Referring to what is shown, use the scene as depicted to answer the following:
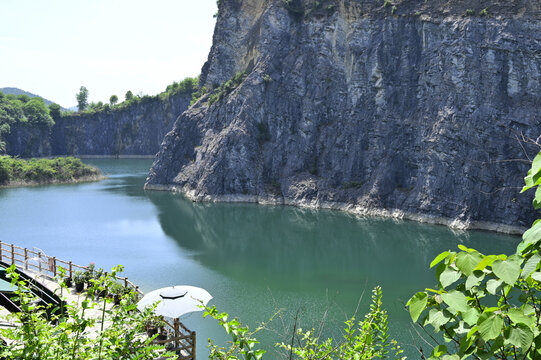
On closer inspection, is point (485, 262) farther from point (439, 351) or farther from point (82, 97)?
point (82, 97)

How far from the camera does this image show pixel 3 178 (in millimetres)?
75625

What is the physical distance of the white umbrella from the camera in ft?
45.0

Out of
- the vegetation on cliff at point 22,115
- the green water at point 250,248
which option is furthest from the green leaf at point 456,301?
the vegetation on cliff at point 22,115

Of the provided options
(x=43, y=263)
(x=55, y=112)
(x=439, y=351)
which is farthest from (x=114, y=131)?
(x=439, y=351)

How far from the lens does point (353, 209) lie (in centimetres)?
5616

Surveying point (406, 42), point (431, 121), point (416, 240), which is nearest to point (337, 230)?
point (416, 240)

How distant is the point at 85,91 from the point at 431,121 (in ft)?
489

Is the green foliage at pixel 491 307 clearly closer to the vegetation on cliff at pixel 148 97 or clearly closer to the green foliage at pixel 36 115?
the vegetation on cliff at pixel 148 97

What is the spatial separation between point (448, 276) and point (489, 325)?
0.43 m

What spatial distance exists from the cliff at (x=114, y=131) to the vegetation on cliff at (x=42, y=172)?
51.3m

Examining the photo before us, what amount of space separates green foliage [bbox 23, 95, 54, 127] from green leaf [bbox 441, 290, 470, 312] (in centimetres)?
14610

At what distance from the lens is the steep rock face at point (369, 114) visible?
151ft

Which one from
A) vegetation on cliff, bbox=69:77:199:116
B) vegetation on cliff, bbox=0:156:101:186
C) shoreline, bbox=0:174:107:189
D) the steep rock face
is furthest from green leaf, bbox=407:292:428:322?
vegetation on cliff, bbox=69:77:199:116

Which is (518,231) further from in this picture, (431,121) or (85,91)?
(85,91)
